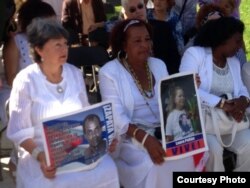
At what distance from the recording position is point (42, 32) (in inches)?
148

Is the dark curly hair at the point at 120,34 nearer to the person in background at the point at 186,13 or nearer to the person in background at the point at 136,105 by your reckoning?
the person in background at the point at 136,105

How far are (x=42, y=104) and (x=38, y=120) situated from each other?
0.36 feet

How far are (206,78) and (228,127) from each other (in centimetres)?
42

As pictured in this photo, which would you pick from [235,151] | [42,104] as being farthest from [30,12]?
[235,151]

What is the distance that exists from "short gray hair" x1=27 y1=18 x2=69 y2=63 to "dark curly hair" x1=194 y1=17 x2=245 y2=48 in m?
1.25

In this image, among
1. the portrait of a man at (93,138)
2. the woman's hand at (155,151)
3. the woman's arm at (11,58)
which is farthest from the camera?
the woman's arm at (11,58)

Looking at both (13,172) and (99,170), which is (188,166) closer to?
(99,170)

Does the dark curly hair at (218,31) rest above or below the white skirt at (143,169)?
above

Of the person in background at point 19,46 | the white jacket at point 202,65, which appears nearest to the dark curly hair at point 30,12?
the person in background at point 19,46

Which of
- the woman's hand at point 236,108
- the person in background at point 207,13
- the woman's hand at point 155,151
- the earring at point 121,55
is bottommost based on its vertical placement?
the woman's hand at point 155,151

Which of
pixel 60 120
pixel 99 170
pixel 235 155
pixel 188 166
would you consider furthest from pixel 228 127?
pixel 60 120

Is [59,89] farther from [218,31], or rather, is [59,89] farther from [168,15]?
[168,15]

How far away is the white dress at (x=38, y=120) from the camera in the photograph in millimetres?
3615

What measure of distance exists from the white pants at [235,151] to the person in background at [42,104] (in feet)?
2.77
